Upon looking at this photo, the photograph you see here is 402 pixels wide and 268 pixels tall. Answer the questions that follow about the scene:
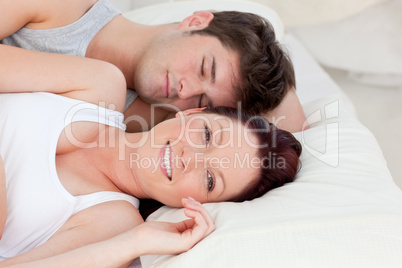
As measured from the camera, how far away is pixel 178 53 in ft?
5.38

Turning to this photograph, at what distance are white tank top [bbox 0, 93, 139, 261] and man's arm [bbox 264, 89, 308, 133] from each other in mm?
654

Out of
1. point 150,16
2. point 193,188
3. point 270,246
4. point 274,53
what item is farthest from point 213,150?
point 150,16

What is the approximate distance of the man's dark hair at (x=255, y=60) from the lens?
162 centimetres

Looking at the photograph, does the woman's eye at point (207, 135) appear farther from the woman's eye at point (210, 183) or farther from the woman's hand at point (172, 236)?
the woman's hand at point (172, 236)

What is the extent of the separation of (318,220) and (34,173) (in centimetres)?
76

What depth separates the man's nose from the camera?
1607 mm

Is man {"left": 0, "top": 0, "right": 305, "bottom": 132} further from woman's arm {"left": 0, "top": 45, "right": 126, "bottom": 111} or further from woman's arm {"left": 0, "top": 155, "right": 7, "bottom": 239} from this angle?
woman's arm {"left": 0, "top": 155, "right": 7, "bottom": 239}

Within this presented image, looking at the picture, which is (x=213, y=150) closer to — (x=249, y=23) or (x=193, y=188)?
(x=193, y=188)

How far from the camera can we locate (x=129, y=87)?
183 centimetres

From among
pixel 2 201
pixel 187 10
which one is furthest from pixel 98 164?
pixel 187 10

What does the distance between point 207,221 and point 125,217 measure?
0.28 metres

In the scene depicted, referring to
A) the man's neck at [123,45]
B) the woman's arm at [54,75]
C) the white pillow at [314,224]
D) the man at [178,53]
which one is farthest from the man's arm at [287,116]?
the woman's arm at [54,75]

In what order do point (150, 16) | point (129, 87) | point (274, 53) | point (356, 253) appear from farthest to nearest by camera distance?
point (150, 16) < point (129, 87) < point (274, 53) < point (356, 253)

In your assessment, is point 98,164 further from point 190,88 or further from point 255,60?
point 255,60
